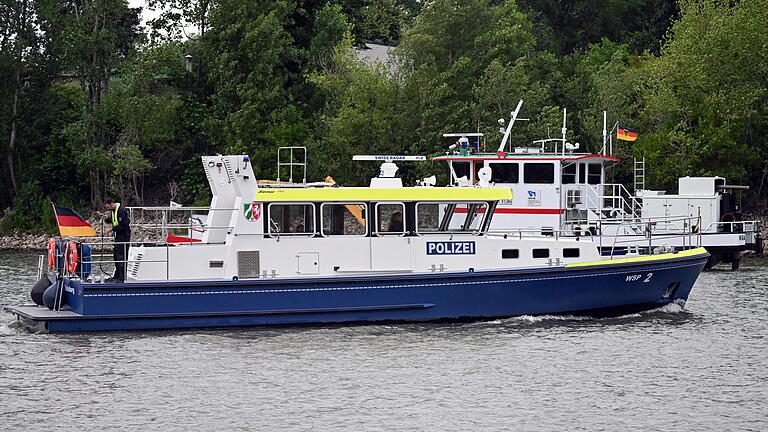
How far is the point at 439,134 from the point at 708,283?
18.0m

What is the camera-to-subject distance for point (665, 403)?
57.0 feet

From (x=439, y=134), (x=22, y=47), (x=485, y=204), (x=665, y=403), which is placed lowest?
(x=665, y=403)

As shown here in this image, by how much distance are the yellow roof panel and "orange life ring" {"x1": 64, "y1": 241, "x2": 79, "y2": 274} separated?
12.3 ft

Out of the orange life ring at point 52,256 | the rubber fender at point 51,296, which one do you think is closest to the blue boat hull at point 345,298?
the rubber fender at point 51,296

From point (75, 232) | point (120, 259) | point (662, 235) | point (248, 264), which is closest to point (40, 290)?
point (75, 232)

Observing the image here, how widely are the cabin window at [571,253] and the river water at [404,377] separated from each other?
53.1 inches

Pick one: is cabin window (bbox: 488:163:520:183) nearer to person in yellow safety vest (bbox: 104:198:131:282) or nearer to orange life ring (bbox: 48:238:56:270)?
person in yellow safety vest (bbox: 104:198:131:282)

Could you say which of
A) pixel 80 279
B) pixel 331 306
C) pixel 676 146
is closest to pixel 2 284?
pixel 80 279

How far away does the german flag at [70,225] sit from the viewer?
22.4 meters

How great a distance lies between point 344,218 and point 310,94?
32.0m

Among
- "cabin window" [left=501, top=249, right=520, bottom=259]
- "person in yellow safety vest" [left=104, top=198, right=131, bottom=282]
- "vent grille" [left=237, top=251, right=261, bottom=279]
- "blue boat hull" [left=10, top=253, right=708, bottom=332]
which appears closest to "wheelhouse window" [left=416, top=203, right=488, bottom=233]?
"cabin window" [left=501, top=249, right=520, bottom=259]

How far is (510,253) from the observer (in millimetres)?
22953

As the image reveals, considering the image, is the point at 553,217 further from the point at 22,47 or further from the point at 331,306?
the point at 22,47

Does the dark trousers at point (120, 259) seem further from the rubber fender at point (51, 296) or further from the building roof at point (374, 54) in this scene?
the building roof at point (374, 54)
